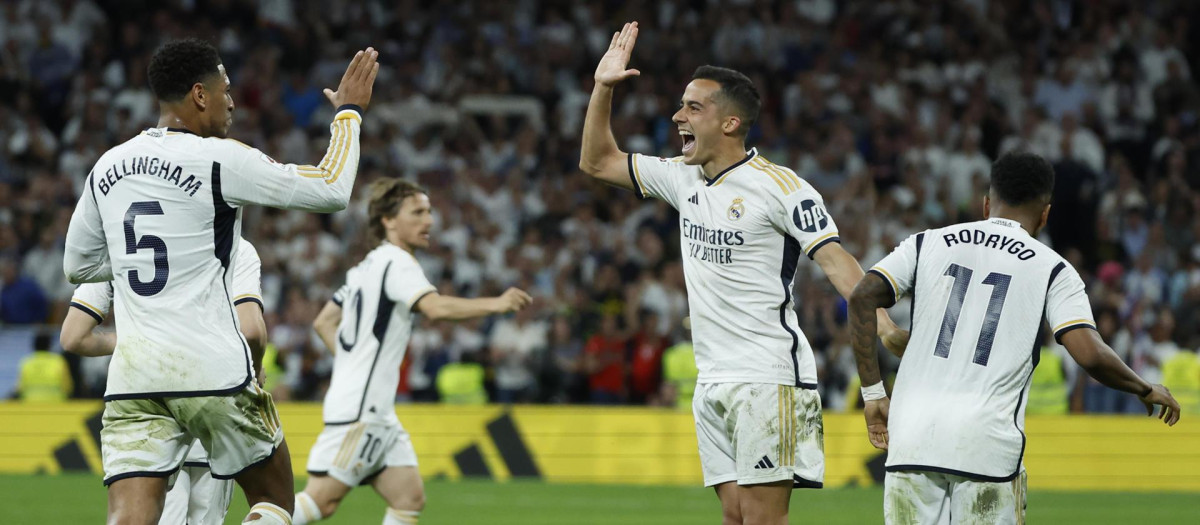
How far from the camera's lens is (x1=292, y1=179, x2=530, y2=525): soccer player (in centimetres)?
865

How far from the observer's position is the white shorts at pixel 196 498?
6809mm

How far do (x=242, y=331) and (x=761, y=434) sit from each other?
237cm

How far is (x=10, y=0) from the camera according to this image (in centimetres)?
2138

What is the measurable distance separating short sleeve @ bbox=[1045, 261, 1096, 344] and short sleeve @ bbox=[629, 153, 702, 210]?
177 cm

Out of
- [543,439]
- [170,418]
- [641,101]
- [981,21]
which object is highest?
[981,21]

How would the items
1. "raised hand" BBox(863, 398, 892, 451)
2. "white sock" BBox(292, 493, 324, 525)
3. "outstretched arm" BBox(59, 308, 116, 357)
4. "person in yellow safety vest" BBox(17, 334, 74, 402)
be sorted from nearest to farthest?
"raised hand" BBox(863, 398, 892, 451), "outstretched arm" BBox(59, 308, 116, 357), "white sock" BBox(292, 493, 324, 525), "person in yellow safety vest" BBox(17, 334, 74, 402)

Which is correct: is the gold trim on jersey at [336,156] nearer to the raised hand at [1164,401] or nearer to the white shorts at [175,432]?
the white shorts at [175,432]

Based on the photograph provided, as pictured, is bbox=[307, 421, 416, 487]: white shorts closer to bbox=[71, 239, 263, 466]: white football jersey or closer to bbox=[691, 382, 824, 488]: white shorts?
bbox=[71, 239, 263, 466]: white football jersey

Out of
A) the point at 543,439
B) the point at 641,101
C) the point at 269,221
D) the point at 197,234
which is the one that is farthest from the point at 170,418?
the point at 641,101

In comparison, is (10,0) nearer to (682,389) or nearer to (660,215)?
(660,215)

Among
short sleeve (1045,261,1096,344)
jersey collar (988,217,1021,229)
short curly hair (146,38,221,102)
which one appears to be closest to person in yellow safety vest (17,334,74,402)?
short curly hair (146,38,221,102)

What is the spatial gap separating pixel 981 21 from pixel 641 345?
887 centimetres

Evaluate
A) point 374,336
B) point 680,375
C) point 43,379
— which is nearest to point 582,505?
point 680,375

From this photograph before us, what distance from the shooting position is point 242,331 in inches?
260
